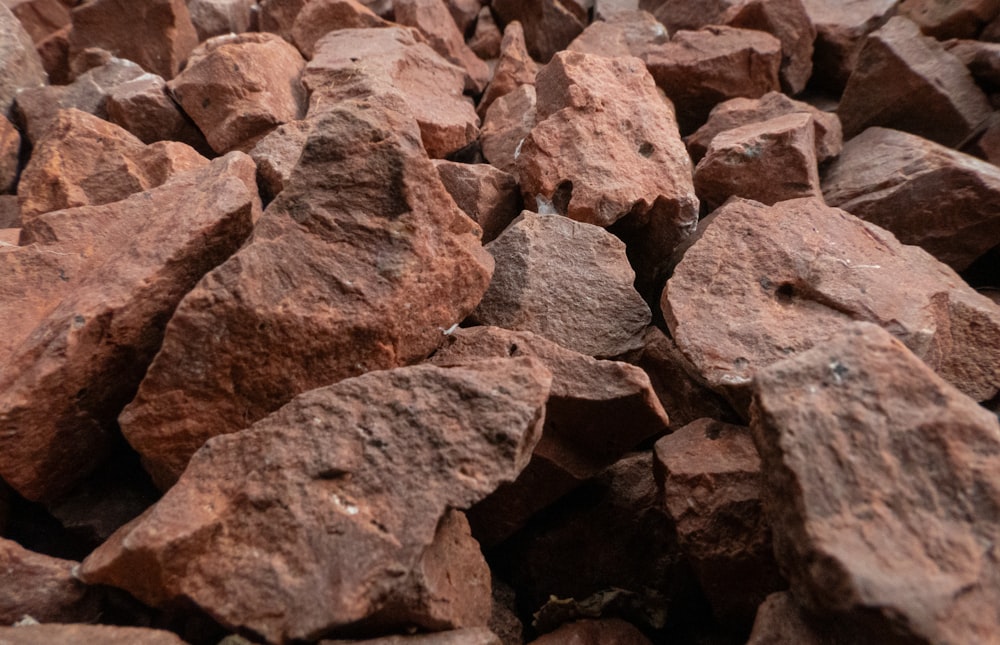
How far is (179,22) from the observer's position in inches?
120

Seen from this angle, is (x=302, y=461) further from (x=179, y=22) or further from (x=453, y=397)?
(x=179, y=22)

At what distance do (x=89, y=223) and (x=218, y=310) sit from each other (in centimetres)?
Result: 70

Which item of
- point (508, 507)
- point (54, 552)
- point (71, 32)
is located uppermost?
point (71, 32)

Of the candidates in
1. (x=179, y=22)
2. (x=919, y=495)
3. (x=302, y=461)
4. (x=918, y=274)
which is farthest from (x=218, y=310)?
(x=179, y=22)

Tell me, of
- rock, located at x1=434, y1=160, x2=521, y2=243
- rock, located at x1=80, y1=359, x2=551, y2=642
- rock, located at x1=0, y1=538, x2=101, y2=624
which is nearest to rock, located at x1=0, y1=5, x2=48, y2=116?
rock, located at x1=434, y1=160, x2=521, y2=243

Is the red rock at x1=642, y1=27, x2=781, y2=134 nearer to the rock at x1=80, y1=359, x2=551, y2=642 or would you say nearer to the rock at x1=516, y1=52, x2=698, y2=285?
the rock at x1=516, y1=52, x2=698, y2=285

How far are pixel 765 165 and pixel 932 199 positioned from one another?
0.53 m

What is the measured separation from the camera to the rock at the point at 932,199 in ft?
7.04

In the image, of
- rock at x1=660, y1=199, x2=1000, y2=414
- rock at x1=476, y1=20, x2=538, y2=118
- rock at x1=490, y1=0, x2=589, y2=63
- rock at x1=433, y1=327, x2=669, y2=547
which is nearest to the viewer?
rock at x1=433, y1=327, x2=669, y2=547

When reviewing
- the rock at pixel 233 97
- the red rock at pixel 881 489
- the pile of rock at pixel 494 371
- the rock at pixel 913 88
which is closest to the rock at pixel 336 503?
the pile of rock at pixel 494 371

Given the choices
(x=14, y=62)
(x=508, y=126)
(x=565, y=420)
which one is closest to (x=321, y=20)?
(x=508, y=126)

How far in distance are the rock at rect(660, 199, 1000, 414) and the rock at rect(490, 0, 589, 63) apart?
2.11 meters

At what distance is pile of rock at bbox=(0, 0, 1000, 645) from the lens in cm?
110

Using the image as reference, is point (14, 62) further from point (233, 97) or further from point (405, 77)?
point (405, 77)
